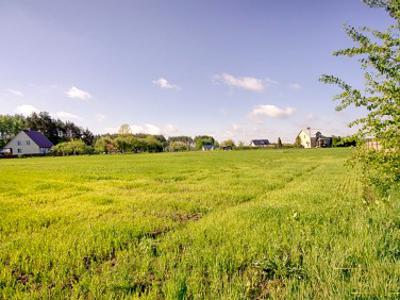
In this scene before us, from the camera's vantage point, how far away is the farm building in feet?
408

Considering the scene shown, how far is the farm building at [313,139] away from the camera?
124500 mm

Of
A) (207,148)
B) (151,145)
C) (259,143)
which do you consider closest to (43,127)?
(151,145)

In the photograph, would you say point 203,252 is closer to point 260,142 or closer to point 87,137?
point 87,137

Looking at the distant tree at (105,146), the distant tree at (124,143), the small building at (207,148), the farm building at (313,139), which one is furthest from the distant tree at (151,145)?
the farm building at (313,139)

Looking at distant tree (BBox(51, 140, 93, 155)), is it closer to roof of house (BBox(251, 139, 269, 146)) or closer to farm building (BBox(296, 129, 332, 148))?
farm building (BBox(296, 129, 332, 148))

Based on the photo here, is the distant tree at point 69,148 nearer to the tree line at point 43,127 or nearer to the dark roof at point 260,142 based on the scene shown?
the tree line at point 43,127

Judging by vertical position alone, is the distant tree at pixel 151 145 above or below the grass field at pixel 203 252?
above

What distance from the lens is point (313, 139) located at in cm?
12694

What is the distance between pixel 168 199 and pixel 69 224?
3545 millimetres

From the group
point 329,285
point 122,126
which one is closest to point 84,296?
point 329,285

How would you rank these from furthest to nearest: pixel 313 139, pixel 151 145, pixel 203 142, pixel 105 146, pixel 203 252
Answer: pixel 203 142 → pixel 313 139 → pixel 151 145 → pixel 105 146 → pixel 203 252

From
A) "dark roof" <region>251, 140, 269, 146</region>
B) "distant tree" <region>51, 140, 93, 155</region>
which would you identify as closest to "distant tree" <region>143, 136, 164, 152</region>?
"distant tree" <region>51, 140, 93, 155</region>

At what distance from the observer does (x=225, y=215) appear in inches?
268

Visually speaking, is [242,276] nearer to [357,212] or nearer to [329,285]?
[329,285]
